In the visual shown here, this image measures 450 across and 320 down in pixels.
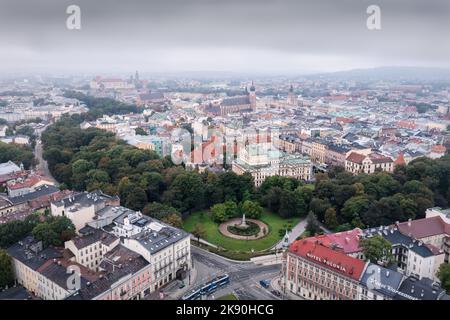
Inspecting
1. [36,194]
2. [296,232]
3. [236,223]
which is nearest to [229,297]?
[296,232]

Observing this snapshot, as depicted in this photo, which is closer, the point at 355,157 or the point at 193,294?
the point at 193,294

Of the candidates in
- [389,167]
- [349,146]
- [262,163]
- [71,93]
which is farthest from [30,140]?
[71,93]

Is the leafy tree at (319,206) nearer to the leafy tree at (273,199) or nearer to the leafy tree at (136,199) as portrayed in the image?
the leafy tree at (273,199)

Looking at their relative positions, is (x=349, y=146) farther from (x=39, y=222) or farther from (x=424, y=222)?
(x=39, y=222)

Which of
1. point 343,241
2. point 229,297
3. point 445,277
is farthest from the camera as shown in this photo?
point 343,241

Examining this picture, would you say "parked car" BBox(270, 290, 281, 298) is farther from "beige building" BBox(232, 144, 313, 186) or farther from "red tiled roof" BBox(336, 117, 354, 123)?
"red tiled roof" BBox(336, 117, 354, 123)

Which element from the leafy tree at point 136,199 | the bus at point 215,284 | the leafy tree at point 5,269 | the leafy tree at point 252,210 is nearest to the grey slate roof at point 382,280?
the bus at point 215,284

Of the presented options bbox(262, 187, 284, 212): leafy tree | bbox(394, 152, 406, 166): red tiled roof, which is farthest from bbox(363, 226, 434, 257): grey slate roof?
bbox(394, 152, 406, 166): red tiled roof

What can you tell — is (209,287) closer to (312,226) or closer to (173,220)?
(173,220)
